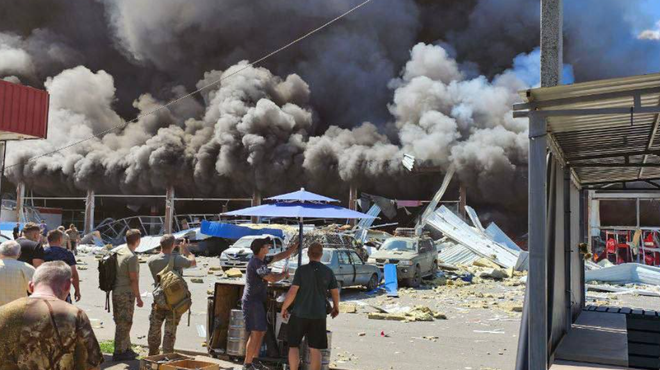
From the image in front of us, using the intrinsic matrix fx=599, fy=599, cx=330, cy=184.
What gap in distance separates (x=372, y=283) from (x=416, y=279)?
2.04 m

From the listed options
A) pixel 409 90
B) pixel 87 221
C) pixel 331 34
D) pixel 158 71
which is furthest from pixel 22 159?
pixel 409 90

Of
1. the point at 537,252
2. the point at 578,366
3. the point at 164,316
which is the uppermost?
the point at 537,252

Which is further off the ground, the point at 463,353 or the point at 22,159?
the point at 22,159

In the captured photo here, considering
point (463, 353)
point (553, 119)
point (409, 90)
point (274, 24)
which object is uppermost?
point (274, 24)

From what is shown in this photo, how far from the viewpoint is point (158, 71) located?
46.3 m

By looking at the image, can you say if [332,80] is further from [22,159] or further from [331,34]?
[22,159]

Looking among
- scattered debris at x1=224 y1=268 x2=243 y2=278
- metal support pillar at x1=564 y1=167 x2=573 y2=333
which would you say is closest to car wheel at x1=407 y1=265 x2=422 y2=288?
scattered debris at x1=224 y1=268 x2=243 y2=278

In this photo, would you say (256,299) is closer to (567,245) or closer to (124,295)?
(124,295)

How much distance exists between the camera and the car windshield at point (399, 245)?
17.8 metres

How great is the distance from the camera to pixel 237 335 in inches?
272

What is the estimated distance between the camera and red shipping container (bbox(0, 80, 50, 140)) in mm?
12586

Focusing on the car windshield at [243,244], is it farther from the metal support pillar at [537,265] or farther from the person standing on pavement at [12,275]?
the metal support pillar at [537,265]

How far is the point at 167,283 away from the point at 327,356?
6.20ft

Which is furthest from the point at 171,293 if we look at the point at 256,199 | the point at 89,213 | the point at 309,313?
the point at 89,213
